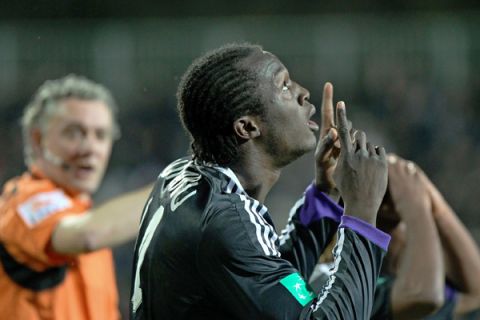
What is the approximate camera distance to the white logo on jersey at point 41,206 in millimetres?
4332

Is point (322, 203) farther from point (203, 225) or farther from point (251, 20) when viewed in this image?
point (251, 20)

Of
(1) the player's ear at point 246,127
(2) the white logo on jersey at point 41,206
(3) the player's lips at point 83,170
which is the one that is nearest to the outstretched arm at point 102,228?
(2) the white logo on jersey at point 41,206

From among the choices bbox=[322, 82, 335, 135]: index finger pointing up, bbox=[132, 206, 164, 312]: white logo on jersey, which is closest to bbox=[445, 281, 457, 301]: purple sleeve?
bbox=[322, 82, 335, 135]: index finger pointing up

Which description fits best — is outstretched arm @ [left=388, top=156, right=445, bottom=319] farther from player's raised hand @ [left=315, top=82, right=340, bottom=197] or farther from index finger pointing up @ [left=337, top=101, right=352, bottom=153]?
index finger pointing up @ [left=337, top=101, right=352, bottom=153]

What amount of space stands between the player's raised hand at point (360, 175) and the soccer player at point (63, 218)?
156cm

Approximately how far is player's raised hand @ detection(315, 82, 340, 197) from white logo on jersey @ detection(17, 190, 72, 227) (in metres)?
1.52

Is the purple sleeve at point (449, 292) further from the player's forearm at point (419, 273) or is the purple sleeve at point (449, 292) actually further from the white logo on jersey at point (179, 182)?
the white logo on jersey at point (179, 182)

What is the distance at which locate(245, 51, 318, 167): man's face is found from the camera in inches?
114

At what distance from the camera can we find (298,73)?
1103 cm

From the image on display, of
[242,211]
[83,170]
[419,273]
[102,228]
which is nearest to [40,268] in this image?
[102,228]

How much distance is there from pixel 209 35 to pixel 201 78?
27.8 ft

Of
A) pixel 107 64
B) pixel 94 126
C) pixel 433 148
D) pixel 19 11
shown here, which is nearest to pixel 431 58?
pixel 433 148

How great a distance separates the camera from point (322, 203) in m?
3.35

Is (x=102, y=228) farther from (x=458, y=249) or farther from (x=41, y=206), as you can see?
(x=458, y=249)
